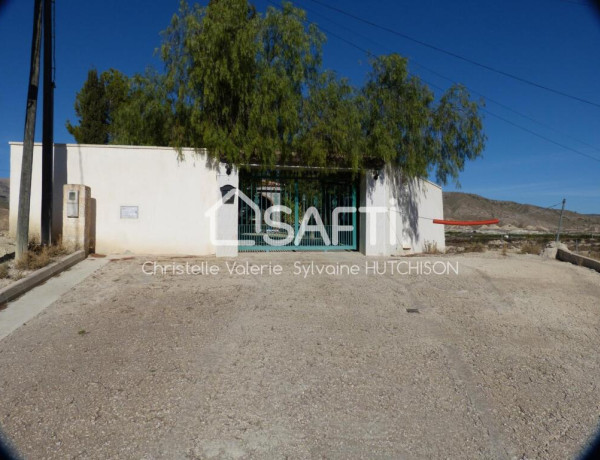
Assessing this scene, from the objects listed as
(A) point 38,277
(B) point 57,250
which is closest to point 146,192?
(B) point 57,250

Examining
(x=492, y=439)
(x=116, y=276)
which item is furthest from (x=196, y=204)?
(x=492, y=439)

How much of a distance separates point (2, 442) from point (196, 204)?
7.65 meters

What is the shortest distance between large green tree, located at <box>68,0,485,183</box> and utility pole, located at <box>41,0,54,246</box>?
249cm

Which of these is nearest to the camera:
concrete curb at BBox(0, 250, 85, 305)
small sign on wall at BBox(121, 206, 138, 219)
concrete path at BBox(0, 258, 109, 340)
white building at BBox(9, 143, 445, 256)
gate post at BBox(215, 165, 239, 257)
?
concrete path at BBox(0, 258, 109, 340)

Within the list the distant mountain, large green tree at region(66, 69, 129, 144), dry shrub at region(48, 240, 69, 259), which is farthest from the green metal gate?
the distant mountain

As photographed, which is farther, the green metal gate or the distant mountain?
the distant mountain

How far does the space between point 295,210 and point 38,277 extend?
6.20 meters

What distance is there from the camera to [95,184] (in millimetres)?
9719

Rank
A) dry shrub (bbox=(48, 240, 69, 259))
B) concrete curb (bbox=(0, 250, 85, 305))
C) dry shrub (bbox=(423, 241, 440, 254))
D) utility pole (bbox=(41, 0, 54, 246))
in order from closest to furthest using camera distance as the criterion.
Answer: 1. concrete curb (bbox=(0, 250, 85, 305))
2. dry shrub (bbox=(48, 240, 69, 259))
3. utility pole (bbox=(41, 0, 54, 246))
4. dry shrub (bbox=(423, 241, 440, 254))

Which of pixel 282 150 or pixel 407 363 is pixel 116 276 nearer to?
pixel 282 150

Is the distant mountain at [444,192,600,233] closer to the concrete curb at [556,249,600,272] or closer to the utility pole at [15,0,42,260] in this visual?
the concrete curb at [556,249,600,272]

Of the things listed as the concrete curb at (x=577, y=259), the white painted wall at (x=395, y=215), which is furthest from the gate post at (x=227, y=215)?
the concrete curb at (x=577, y=259)

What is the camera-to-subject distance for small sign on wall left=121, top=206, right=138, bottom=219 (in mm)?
9859

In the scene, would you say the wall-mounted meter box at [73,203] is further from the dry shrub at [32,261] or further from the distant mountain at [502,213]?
the distant mountain at [502,213]
